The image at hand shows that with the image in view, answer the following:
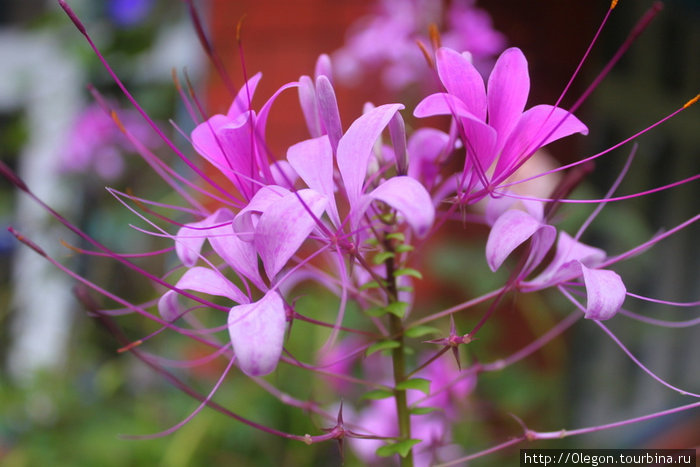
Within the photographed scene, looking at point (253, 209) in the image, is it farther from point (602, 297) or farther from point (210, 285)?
point (602, 297)

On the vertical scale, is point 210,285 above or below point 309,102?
below

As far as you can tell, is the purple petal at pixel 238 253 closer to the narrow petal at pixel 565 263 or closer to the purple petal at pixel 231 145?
the purple petal at pixel 231 145

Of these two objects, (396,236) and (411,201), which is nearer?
(411,201)

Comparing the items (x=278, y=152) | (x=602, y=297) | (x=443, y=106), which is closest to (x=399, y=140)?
(x=443, y=106)

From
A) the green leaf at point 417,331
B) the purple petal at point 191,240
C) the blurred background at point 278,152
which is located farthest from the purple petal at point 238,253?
the blurred background at point 278,152

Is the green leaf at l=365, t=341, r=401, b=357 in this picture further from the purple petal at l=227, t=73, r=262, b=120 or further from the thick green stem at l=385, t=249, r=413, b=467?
the purple petal at l=227, t=73, r=262, b=120

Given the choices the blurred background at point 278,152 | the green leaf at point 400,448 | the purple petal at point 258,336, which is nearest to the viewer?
the purple petal at point 258,336
